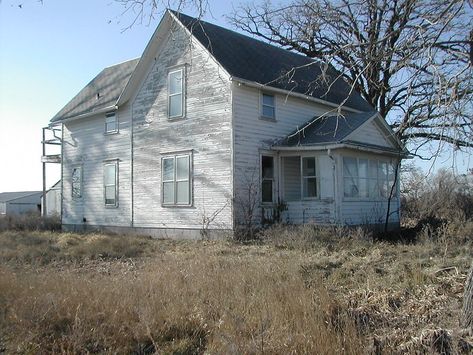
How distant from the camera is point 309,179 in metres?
17.7

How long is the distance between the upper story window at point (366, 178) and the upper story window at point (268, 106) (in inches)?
115

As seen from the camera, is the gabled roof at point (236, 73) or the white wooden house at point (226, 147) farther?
the gabled roof at point (236, 73)

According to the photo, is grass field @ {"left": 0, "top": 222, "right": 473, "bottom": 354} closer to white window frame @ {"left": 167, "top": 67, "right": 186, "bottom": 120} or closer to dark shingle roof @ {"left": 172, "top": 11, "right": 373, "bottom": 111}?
dark shingle roof @ {"left": 172, "top": 11, "right": 373, "bottom": 111}

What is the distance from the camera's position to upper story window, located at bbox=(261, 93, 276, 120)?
17.6 meters

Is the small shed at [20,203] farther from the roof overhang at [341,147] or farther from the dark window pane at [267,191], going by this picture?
the roof overhang at [341,147]

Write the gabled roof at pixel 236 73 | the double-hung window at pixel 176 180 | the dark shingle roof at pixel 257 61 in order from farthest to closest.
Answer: the double-hung window at pixel 176 180, the gabled roof at pixel 236 73, the dark shingle roof at pixel 257 61

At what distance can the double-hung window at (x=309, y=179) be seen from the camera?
17.6 m

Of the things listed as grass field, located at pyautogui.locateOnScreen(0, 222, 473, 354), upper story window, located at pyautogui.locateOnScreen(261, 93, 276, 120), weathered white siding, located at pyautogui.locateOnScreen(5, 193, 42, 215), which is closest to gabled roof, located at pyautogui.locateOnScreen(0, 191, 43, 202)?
weathered white siding, located at pyautogui.locateOnScreen(5, 193, 42, 215)

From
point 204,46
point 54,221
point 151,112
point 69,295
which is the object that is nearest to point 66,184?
point 54,221

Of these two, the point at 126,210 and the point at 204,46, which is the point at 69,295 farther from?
the point at 126,210

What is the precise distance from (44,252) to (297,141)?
9.07 meters

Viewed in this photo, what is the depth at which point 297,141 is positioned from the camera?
17750mm

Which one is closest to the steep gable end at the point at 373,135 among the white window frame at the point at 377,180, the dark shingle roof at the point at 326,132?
the dark shingle roof at the point at 326,132

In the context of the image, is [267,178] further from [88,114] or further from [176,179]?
[88,114]
